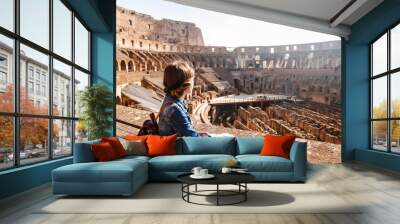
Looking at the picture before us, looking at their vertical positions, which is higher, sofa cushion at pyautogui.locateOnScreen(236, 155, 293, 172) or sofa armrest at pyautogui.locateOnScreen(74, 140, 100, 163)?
sofa armrest at pyautogui.locateOnScreen(74, 140, 100, 163)

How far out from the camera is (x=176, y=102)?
984cm

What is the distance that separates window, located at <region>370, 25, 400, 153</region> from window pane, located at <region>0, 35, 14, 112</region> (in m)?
7.45

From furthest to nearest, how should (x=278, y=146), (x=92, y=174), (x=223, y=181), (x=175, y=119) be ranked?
(x=175, y=119) → (x=278, y=146) → (x=92, y=174) → (x=223, y=181)

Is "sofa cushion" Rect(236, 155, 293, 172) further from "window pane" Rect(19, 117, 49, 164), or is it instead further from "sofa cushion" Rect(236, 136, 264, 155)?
"window pane" Rect(19, 117, 49, 164)

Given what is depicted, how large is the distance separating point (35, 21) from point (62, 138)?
225cm

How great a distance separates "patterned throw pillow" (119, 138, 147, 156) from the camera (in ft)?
22.4

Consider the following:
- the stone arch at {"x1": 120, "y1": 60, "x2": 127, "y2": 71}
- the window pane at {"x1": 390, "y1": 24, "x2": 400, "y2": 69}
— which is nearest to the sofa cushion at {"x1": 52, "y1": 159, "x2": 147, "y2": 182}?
the stone arch at {"x1": 120, "y1": 60, "x2": 127, "y2": 71}

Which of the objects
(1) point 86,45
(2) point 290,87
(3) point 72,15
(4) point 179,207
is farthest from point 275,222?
(2) point 290,87

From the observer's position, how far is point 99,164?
5.23m

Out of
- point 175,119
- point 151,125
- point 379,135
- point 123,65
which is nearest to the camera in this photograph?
point 379,135

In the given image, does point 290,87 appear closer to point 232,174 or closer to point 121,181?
point 232,174

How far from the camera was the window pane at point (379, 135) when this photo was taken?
8789 mm

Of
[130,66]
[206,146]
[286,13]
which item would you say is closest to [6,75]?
[206,146]

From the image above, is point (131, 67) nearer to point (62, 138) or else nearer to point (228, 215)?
point (62, 138)
